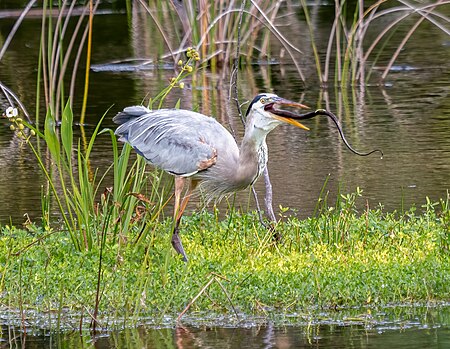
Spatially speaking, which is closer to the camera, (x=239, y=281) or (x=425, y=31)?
(x=239, y=281)

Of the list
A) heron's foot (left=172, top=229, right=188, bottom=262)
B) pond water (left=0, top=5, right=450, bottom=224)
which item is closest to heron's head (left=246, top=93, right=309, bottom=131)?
heron's foot (left=172, top=229, right=188, bottom=262)

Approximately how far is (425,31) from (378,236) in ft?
37.6

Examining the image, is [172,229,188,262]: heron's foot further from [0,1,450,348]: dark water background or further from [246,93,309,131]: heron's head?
[0,1,450,348]: dark water background

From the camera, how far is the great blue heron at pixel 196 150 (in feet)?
24.3

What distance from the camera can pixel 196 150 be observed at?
25.0 feet

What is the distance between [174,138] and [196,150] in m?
0.22

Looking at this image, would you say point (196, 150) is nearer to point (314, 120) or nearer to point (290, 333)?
point (290, 333)

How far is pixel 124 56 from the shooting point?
17250 millimetres

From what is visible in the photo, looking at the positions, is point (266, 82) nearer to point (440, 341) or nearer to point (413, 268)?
point (413, 268)

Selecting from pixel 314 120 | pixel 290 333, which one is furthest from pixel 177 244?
pixel 314 120

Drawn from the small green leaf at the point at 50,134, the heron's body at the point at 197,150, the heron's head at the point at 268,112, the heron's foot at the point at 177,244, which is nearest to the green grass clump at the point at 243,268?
the heron's foot at the point at 177,244

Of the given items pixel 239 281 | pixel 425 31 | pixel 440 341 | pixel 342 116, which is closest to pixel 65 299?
pixel 239 281

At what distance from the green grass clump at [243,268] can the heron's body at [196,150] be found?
371mm

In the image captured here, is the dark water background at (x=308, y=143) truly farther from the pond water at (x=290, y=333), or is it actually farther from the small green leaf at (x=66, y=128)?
the small green leaf at (x=66, y=128)
